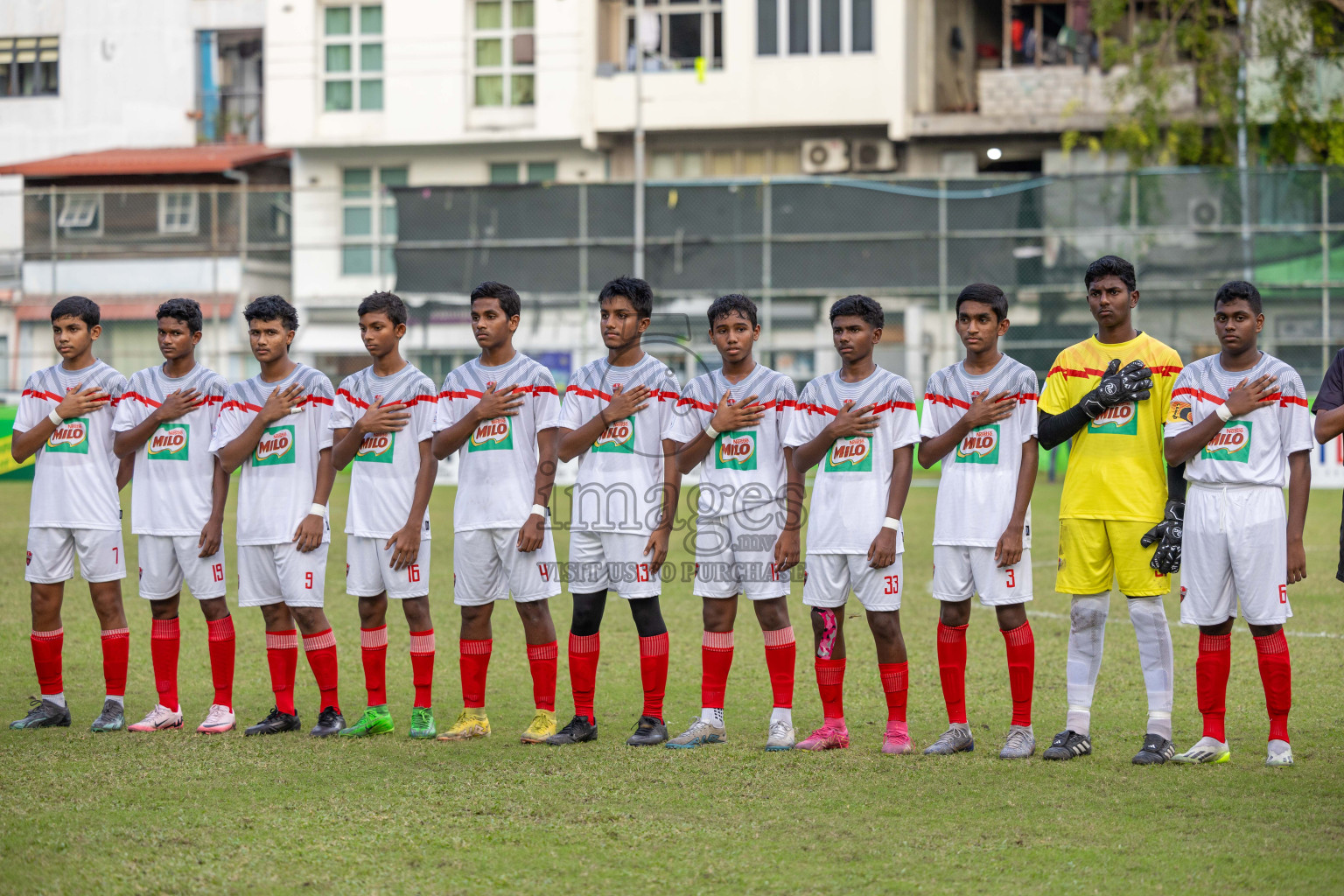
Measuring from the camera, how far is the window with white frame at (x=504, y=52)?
3522 cm

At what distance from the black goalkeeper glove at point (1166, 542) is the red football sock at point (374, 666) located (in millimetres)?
3624

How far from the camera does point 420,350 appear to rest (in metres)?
26.9

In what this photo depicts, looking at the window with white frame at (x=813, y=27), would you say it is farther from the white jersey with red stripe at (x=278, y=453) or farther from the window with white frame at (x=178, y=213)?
the white jersey with red stripe at (x=278, y=453)

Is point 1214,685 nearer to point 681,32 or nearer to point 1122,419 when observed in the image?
point 1122,419

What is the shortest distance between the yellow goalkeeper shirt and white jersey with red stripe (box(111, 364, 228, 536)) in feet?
13.5

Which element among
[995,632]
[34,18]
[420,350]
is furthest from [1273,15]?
[34,18]

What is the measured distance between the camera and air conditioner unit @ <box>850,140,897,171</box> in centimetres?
3416

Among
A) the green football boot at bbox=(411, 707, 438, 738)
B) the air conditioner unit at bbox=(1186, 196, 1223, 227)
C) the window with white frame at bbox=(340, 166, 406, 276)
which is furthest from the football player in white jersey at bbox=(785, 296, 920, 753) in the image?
the window with white frame at bbox=(340, 166, 406, 276)

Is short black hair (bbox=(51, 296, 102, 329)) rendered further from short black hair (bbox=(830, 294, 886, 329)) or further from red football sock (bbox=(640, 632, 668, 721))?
short black hair (bbox=(830, 294, 886, 329))

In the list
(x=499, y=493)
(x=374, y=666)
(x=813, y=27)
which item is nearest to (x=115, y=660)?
(x=374, y=666)

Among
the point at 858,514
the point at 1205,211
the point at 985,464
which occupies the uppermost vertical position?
the point at 1205,211

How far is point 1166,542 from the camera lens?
20.7ft

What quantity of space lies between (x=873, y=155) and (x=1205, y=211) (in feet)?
35.5

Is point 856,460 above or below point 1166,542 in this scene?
above
